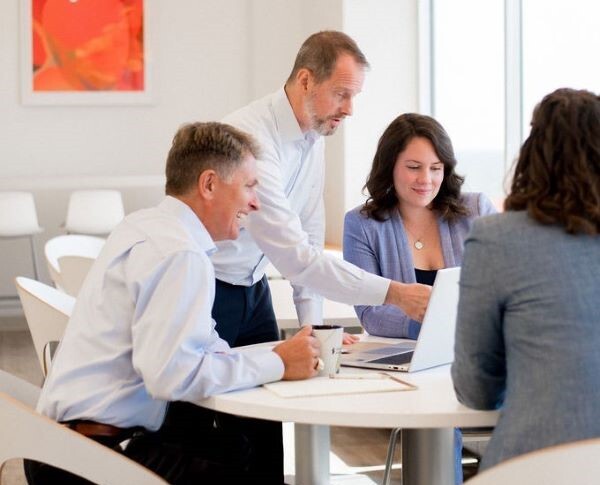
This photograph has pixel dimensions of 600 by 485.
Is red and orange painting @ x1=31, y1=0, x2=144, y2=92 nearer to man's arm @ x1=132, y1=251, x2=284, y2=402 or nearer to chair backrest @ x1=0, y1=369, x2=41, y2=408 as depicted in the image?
chair backrest @ x1=0, y1=369, x2=41, y2=408

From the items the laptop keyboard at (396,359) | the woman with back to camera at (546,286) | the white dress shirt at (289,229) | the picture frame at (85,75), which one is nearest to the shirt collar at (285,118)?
the white dress shirt at (289,229)

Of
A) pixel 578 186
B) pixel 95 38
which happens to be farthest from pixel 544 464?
pixel 95 38

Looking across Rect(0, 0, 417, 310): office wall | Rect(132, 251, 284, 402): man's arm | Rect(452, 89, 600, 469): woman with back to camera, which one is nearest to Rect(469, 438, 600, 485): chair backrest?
Rect(452, 89, 600, 469): woman with back to camera

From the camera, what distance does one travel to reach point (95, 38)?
905 centimetres

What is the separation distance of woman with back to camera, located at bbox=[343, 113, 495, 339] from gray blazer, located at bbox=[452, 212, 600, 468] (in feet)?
3.95

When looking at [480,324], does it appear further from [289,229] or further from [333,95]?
[333,95]

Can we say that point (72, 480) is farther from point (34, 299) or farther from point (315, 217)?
point (315, 217)

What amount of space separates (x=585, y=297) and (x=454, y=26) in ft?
19.2

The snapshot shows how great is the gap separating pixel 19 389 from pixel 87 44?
272 inches

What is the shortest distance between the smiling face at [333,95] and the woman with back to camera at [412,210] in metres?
0.22

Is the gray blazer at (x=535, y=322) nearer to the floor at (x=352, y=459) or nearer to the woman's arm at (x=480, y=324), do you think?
the woman's arm at (x=480, y=324)

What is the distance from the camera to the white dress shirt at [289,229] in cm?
286

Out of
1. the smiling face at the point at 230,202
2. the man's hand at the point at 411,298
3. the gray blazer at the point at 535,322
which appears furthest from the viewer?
the man's hand at the point at 411,298

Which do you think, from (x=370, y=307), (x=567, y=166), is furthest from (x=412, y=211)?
(x=567, y=166)
